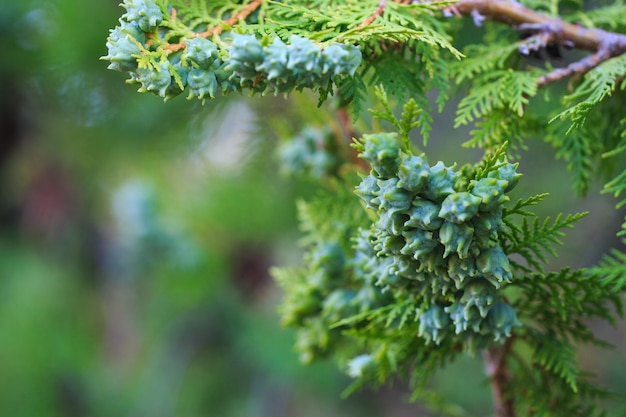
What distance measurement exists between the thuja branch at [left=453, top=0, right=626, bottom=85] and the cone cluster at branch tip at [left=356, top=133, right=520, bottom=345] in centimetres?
20

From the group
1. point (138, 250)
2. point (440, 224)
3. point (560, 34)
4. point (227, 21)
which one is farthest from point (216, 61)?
point (138, 250)

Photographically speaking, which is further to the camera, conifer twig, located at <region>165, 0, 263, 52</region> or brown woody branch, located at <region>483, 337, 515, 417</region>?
brown woody branch, located at <region>483, 337, 515, 417</region>

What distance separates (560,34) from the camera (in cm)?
55

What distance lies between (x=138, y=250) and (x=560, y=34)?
3.95 feet

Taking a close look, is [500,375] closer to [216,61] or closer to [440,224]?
[440,224]

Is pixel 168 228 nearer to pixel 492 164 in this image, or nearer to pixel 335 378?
pixel 335 378

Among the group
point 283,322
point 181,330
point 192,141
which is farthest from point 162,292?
point 283,322

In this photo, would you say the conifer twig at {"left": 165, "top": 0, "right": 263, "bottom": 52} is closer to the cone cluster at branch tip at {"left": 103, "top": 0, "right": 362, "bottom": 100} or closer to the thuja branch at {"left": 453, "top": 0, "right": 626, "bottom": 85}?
the cone cluster at branch tip at {"left": 103, "top": 0, "right": 362, "bottom": 100}

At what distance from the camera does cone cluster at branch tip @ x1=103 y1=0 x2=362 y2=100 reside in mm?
399

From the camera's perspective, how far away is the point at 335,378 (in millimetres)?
1590

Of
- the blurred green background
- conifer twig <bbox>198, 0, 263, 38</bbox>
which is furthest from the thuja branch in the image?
the blurred green background

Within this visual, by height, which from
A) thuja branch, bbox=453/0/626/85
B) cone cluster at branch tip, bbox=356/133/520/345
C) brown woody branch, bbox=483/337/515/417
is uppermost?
thuja branch, bbox=453/0/626/85

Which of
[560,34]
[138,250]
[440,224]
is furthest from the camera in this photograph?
[138,250]

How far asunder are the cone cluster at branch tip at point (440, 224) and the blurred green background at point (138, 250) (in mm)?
668
